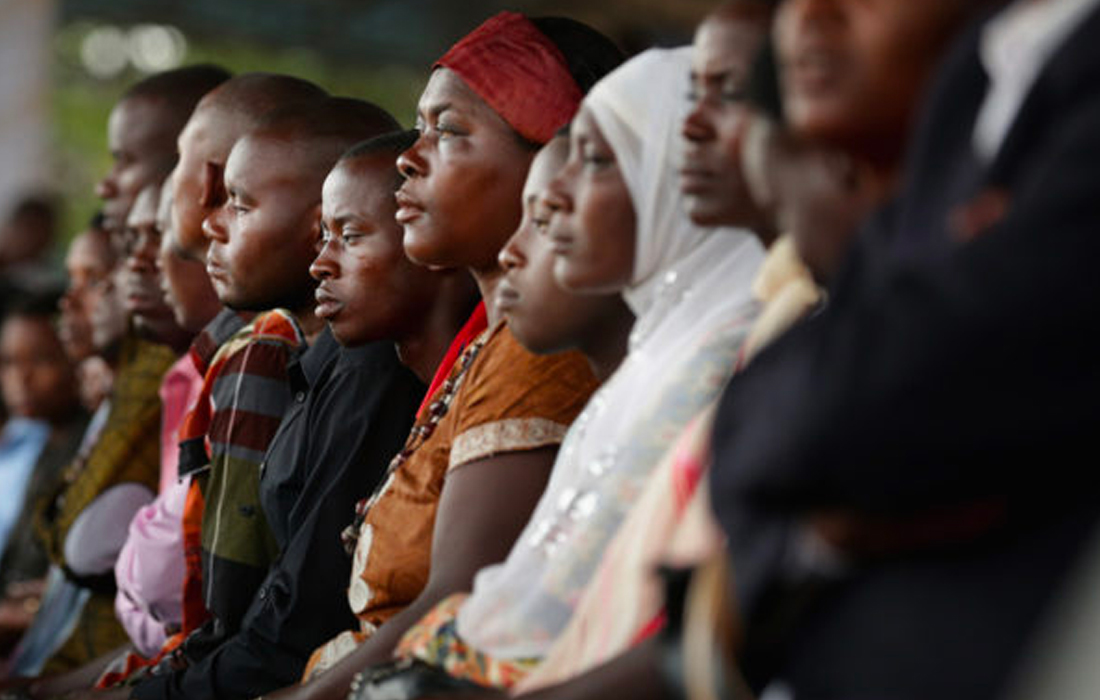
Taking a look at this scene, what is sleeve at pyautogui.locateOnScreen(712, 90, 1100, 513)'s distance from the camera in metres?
1.54

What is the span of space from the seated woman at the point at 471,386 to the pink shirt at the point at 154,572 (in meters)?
0.88

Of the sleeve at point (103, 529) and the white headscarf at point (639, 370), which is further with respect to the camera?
the sleeve at point (103, 529)

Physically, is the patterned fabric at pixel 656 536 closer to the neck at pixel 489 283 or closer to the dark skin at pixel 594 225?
the dark skin at pixel 594 225

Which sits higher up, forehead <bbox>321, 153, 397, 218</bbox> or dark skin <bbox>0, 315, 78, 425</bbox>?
forehead <bbox>321, 153, 397, 218</bbox>

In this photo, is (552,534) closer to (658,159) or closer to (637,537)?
(637,537)

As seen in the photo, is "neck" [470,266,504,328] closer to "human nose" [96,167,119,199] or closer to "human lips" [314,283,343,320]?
"human lips" [314,283,343,320]

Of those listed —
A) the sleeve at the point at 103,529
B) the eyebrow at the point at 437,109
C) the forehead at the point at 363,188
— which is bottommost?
the sleeve at the point at 103,529

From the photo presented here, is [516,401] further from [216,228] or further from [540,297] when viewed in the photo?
[216,228]

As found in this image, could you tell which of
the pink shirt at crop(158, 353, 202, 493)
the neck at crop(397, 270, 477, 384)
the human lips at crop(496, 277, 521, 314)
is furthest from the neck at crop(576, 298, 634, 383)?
the pink shirt at crop(158, 353, 202, 493)

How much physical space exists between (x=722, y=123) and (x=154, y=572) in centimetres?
204

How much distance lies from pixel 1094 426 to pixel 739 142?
0.89 meters

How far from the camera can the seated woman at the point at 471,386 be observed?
9.29 ft

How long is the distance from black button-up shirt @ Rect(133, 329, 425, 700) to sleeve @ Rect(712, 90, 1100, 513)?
5.92 ft

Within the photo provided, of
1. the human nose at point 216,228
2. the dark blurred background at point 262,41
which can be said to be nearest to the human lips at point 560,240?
the human nose at point 216,228
